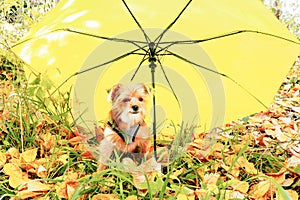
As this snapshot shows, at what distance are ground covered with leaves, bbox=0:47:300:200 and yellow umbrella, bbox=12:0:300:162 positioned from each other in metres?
0.16

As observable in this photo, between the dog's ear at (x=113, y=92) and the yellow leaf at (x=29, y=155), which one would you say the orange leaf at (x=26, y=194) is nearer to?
the yellow leaf at (x=29, y=155)

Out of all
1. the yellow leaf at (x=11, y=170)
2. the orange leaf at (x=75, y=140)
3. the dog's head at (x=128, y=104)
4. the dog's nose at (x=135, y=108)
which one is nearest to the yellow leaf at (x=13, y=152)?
the yellow leaf at (x=11, y=170)

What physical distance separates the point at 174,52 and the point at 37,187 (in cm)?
109

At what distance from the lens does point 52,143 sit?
7.23 ft

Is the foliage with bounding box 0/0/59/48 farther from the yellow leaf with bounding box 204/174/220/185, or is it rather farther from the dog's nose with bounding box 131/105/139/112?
the yellow leaf with bounding box 204/174/220/185

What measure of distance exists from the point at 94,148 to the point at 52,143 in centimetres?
26

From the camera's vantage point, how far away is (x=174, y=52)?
239cm

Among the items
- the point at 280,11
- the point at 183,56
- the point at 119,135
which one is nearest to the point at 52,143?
the point at 119,135

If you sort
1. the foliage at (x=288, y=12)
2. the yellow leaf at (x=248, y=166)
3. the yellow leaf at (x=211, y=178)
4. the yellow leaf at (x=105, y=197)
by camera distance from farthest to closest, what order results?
1. the foliage at (x=288, y=12)
2. the yellow leaf at (x=248, y=166)
3. the yellow leaf at (x=211, y=178)
4. the yellow leaf at (x=105, y=197)

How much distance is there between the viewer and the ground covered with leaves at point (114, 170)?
1705mm

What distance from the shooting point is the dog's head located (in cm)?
184

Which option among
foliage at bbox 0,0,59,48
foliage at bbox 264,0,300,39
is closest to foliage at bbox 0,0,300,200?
foliage at bbox 0,0,59,48

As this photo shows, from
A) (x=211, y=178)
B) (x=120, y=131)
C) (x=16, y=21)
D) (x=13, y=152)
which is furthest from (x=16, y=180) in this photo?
(x=16, y=21)

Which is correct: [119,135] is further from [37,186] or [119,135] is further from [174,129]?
[174,129]
